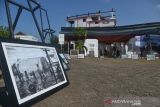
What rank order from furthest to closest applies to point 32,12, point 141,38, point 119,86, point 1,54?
point 141,38 < point 119,86 < point 32,12 < point 1,54

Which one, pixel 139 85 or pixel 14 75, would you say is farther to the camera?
pixel 139 85

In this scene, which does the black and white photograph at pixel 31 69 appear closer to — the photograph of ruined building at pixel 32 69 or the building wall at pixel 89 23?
the photograph of ruined building at pixel 32 69

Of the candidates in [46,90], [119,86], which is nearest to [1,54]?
[46,90]

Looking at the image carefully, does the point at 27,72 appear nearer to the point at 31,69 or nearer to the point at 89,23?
the point at 31,69

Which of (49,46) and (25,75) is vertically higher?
(49,46)

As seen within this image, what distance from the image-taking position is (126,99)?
7375mm

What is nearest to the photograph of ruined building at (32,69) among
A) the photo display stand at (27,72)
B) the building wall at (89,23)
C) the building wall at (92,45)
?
the photo display stand at (27,72)

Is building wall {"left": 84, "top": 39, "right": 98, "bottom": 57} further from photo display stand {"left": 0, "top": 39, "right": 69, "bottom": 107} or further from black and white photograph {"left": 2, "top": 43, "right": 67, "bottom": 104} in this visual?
photo display stand {"left": 0, "top": 39, "right": 69, "bottom": 107}

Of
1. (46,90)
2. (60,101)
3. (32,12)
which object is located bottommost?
(60,101)

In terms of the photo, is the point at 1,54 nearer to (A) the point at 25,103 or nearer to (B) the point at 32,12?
(A) the point at 25,103

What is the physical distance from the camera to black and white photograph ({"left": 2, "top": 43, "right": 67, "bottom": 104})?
4.28 metres

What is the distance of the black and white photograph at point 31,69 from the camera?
168 inches

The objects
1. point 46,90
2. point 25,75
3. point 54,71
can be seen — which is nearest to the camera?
point 25,75

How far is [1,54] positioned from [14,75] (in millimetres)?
306
